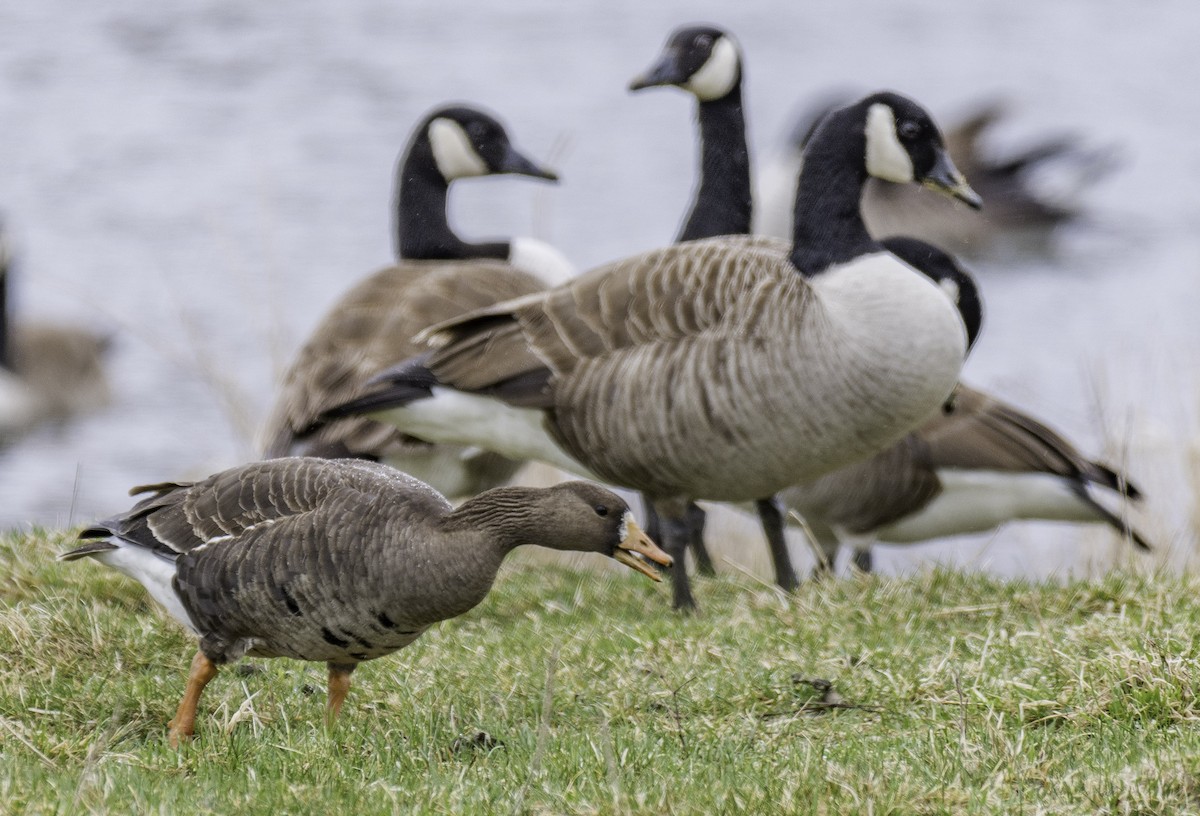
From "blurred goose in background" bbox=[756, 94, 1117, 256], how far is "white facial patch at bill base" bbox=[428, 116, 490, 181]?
29.6ft

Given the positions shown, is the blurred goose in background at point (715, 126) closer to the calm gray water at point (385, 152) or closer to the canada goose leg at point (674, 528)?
the canada goose leg at point (674, 528)

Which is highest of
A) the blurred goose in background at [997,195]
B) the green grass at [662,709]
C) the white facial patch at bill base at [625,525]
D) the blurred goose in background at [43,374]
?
the white facial patch at bill base at [625,525]

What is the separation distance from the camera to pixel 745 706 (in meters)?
5.37

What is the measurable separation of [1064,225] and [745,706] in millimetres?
21095

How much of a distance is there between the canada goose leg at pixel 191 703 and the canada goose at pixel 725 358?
261 centimetres

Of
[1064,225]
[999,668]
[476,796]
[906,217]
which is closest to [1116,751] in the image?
[999,668]

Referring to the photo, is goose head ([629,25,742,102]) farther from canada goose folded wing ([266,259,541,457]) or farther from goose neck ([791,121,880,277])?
goose neck ([791,121,880,277])

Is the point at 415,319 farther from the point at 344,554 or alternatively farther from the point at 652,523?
the point at 344,554

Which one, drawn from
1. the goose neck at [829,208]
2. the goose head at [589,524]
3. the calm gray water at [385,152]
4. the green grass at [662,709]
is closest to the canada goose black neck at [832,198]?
the goose neck at [829,208]

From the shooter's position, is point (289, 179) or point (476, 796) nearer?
point (476, 796)

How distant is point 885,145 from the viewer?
7.49 meters

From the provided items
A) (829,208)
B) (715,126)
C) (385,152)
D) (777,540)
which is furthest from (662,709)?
(385,152)

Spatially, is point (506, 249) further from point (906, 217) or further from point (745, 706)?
point (906, 217)

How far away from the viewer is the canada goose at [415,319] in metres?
8.25
